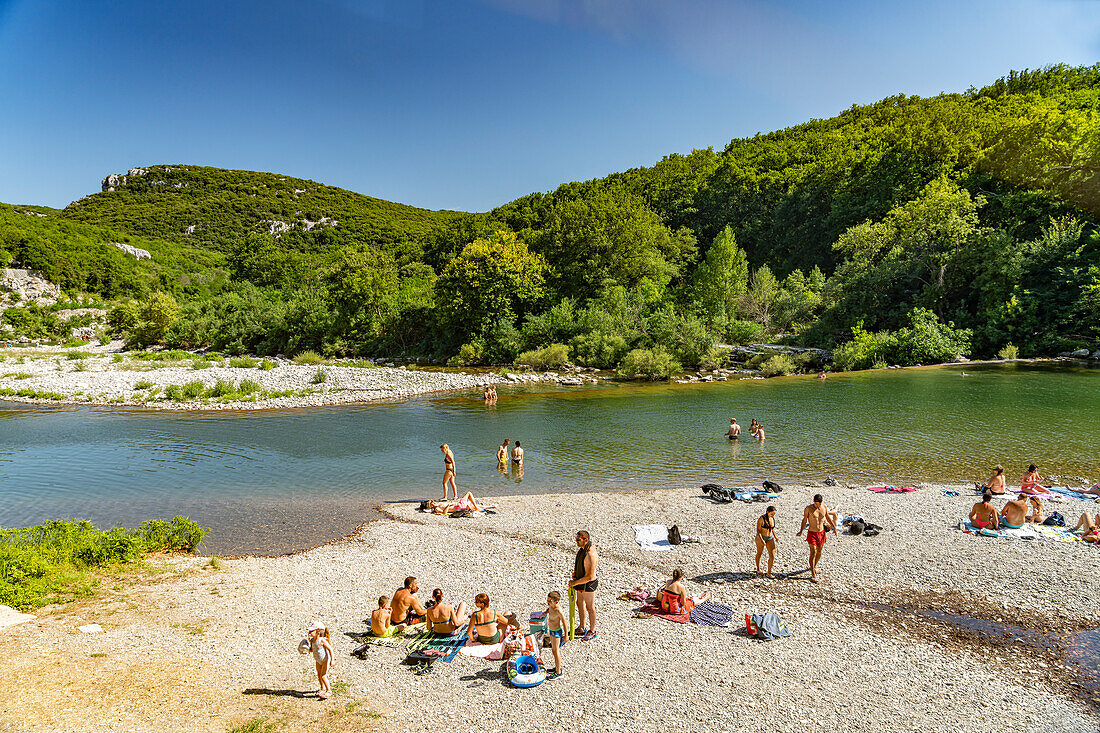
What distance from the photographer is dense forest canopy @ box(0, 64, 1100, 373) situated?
5125cm

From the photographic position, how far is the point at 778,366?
163 feet

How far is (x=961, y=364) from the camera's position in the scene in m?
48.1

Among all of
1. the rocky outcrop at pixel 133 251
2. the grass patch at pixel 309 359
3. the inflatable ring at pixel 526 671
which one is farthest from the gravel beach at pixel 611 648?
the rocky outcrop at pixel 133 251

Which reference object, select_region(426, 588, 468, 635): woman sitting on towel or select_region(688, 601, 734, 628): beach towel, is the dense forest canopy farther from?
select_region(426, 588, 468, 635): woman sitting on towel

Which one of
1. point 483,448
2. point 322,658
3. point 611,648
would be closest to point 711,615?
point 611,648

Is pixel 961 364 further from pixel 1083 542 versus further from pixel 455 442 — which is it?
pixel 455 442

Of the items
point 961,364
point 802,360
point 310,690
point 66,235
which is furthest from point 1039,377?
point 66,235

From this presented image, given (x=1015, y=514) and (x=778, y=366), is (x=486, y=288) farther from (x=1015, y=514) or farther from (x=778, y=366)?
(x=1015, y=514)

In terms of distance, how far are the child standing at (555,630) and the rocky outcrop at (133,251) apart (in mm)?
108490

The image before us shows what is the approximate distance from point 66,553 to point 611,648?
41.1 feet

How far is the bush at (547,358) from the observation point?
53594 mm

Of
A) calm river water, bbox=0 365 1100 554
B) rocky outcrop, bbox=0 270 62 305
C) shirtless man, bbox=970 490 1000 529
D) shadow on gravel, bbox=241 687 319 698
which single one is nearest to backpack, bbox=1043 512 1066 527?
shirtless man, bbox=970 490 1000 529

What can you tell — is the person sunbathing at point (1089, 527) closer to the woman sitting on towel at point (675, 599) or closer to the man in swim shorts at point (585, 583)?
the woman sitting on towel at point (675, 599)

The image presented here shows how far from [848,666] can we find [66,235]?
112801 mm
